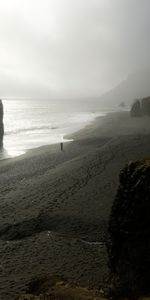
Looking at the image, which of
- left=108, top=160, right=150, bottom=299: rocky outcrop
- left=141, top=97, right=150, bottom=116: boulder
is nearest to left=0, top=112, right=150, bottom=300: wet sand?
left=108, top=160, right=150, bottom=299: rocky outcrop

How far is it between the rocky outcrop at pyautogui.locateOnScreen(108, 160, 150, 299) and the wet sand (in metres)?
2.76

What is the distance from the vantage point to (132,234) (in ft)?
43.3

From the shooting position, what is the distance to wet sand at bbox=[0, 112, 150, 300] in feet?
57.6

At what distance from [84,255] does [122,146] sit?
24.5m

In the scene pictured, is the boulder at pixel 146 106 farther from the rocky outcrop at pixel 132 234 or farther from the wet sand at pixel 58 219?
the rocky outcrop at pixel 132 234

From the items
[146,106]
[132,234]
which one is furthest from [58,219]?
[146,106]

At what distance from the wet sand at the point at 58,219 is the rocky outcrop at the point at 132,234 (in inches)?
109

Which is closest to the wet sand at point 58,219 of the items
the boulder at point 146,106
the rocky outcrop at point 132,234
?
the rocky outcrop at point 132,234

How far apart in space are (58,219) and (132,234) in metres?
10.9

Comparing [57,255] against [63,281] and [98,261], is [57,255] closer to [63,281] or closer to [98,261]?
[98,261]

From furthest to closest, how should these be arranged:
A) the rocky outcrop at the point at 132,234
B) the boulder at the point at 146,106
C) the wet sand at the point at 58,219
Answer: the boulder at the point at 146,106 < the wet sand at the point at 58,219 < the rocky outcrop at the point at 132,234

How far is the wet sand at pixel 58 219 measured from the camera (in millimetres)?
17562

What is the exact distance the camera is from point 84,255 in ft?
62.6

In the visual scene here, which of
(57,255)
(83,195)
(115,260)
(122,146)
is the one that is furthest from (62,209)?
(122,146)
